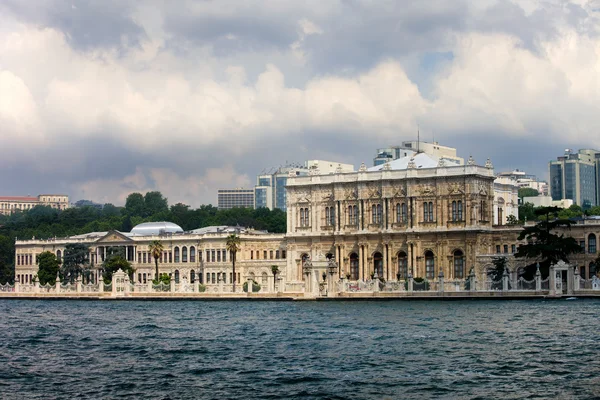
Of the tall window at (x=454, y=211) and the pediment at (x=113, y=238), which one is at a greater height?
the tall window at (x=454, y=211)

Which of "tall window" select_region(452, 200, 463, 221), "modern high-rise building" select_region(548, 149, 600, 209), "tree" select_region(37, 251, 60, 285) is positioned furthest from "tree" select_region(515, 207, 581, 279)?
"modern high-rise building" select_region(548, 149, 600, 209)

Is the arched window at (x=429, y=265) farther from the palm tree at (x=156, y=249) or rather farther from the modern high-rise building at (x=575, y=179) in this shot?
the modern high-rise building at (x=575, y=179)

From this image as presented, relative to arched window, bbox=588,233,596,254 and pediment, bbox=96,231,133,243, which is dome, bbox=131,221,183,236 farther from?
arched window, bbox=588,233,596,254

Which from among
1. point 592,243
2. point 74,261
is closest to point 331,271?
point 592,243

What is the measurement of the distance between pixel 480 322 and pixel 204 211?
114 metres

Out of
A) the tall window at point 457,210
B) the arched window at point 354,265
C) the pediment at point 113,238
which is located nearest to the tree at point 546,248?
the tall window at point 457,210

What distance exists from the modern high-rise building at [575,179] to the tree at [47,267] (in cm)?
9823

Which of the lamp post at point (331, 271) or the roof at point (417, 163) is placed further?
the roof at point (417, 163)

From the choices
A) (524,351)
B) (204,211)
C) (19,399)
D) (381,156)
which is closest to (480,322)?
(524,351)

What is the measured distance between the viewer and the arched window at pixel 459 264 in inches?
3401

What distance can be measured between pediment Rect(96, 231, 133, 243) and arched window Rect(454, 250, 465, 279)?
39259 mm

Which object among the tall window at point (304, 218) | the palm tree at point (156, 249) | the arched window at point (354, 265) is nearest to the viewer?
the arched window at point (354, 265)

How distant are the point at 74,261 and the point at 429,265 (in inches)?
1625

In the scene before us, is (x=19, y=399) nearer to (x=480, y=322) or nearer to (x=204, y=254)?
(x=480, y=322)
